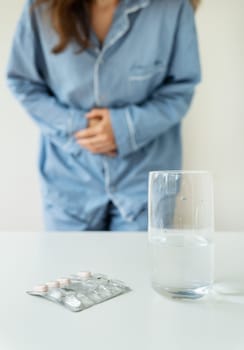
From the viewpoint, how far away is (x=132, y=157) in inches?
44.1

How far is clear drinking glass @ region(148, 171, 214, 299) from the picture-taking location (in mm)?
435

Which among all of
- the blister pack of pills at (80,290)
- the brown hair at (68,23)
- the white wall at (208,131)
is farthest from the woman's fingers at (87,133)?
the blister pack of pills at (80,290)

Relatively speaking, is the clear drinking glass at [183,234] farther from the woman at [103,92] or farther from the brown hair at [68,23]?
the brown hair at [68,23]

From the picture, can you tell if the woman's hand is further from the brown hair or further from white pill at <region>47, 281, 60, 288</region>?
white pill at <region>47, 281, 60, 288</region>

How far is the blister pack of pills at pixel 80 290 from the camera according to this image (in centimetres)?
42

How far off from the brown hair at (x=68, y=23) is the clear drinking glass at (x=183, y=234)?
724 mm

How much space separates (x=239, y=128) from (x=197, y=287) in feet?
3.52

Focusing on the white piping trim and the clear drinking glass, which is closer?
the clear drinking glass

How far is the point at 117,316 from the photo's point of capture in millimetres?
399

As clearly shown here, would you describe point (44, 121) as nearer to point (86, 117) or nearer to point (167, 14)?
point (86, 117)

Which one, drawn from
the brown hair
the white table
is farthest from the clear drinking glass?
the brown hair

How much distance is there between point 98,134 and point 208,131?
1.61 ft

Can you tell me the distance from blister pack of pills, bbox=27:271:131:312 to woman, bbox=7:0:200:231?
604 millimetres

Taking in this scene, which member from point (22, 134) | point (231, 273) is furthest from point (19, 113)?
point (231, 273)
